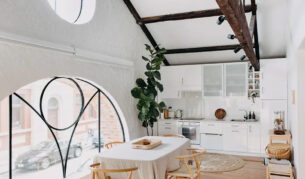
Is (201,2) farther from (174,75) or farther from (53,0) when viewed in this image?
(53,0)

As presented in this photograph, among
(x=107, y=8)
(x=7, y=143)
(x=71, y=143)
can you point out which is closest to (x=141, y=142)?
(x=71, y=143)

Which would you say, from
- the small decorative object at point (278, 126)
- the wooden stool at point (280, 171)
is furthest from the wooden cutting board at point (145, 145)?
the small decorative object at point (278, 126)

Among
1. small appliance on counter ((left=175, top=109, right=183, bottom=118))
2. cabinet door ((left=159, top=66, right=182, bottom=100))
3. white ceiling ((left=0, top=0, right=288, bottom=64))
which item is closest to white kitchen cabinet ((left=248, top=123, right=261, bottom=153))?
white ceiling ((left=0, top=0, right=288, bottom=64))

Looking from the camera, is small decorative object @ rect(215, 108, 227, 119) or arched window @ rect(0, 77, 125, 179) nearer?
arched window @ rect(0, 77, 125, 179)

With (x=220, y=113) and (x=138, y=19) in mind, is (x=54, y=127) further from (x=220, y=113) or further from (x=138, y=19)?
(x=220, y=113)

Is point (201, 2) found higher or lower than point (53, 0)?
higher

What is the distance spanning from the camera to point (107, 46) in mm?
5453

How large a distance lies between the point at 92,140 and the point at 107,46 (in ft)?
6.57

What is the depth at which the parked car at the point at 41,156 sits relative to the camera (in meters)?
3.91

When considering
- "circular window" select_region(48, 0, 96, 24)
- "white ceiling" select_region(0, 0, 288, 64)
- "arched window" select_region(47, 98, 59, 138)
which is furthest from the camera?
"circular window" select_region(48, 0, 96, 24)

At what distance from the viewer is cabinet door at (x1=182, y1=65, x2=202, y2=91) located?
751 centimetres

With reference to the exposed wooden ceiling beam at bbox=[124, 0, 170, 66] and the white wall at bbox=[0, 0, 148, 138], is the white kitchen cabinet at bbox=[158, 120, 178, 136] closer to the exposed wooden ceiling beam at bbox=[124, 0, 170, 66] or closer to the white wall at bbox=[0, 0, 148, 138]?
the white wall at bbox=[0, 0, 148, 138]

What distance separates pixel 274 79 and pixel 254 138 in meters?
1.57

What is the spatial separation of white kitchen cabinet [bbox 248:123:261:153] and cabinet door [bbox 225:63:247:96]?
881 mm
